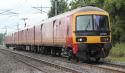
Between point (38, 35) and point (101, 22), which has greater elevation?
point (101, 22)

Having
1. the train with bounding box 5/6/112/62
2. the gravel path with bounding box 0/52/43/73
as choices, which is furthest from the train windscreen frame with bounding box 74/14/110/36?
the gravel path with bounding box 0/52/43/73

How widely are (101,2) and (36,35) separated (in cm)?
788

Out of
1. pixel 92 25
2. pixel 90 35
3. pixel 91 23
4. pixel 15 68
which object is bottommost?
pixel 15 68

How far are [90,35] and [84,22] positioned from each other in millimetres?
856

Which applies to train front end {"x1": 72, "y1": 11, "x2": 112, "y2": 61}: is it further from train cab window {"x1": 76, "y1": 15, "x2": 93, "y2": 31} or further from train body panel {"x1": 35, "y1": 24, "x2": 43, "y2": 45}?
train body panel {"x1": 35, "y1": 24, "x2": 43, "y2": 45}

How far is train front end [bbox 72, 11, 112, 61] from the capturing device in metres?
20.5

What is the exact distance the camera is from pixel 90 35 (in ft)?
67.4

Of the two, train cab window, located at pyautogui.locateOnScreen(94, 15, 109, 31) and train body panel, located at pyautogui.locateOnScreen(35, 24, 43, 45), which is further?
train body panel, located at pyautogui.locateOnScreen(35, 24, 43, 45)

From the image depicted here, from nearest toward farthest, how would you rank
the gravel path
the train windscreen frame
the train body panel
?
the gravel path, the train windscreen frame, the train body panel

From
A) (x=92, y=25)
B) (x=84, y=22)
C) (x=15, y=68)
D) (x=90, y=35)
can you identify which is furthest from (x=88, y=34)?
(x=15, y=68)

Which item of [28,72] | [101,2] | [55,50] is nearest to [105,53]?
[28,72]

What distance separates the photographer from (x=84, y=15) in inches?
827

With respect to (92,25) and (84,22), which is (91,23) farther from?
(84,22)

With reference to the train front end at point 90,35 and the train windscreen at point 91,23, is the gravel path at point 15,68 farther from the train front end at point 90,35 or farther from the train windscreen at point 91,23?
the train windscreen at point 91,23
